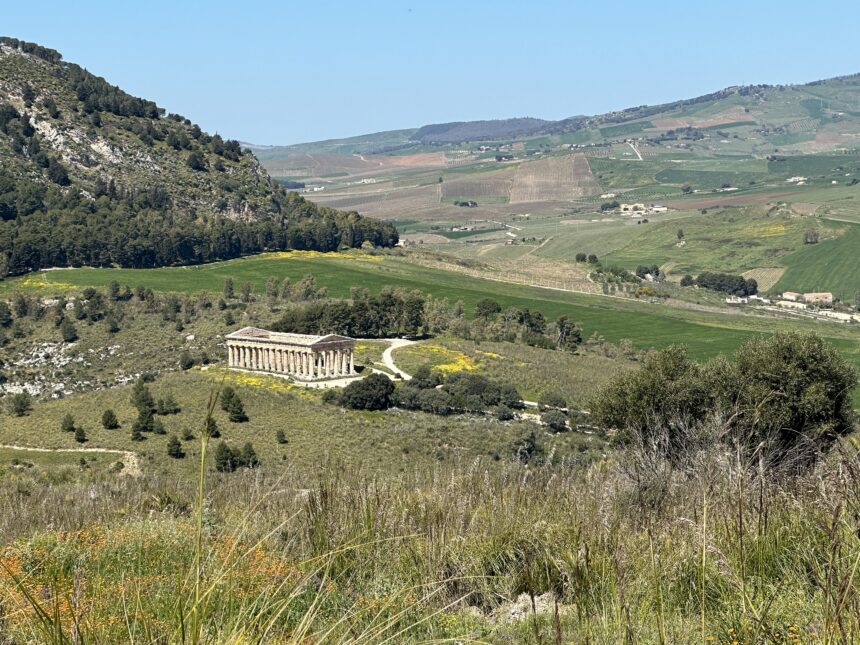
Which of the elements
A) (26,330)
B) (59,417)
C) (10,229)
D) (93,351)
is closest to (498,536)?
(59,417)

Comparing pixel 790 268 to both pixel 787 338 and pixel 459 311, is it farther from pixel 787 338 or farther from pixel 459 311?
pixel 787 338

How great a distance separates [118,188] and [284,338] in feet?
242

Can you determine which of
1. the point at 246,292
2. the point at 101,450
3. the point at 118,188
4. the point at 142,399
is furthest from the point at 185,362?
the point at 118,188

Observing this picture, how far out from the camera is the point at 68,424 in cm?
6372

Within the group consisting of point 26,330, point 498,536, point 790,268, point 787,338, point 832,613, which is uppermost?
point 832,613

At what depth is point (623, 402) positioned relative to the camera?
40.6 metres

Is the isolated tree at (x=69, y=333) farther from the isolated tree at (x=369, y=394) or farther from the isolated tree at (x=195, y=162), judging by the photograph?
the isolated tree at (x=195, y=162)

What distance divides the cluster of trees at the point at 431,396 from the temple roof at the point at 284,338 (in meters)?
7.41

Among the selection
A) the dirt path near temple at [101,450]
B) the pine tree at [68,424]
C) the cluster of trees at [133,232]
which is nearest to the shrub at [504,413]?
the dirt path near temple at [101,450]

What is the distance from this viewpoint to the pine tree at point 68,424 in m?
63.5

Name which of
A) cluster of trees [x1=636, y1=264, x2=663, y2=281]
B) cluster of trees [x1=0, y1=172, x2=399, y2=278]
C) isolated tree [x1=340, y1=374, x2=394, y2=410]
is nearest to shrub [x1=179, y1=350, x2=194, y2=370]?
isolated tree [x1=340, y1=374, x2=394, y2=410]

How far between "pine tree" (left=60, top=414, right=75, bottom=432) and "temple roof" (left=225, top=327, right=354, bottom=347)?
1818 centimetres

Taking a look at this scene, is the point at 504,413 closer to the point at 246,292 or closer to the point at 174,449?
the point at 174,449

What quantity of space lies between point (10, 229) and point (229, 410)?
211 ft
